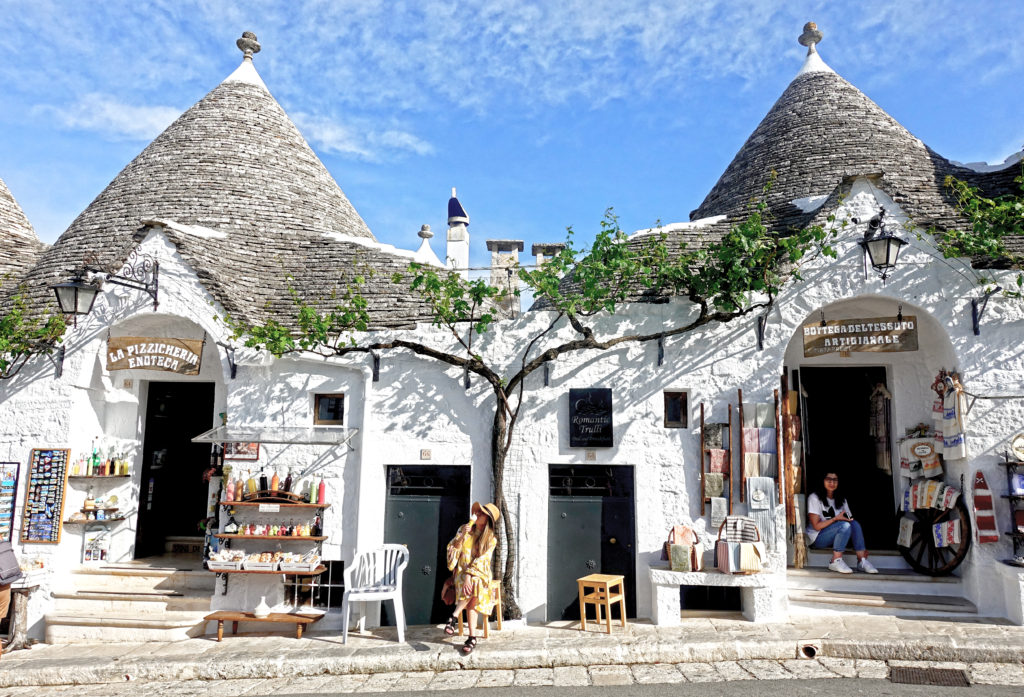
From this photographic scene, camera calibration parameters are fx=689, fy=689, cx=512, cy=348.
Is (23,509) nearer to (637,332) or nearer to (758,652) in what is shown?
(637,332)

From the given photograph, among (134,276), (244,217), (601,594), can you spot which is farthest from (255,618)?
(244,217)

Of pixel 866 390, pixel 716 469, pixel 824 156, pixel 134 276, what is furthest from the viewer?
pixel 824 156

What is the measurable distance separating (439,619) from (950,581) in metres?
6.01

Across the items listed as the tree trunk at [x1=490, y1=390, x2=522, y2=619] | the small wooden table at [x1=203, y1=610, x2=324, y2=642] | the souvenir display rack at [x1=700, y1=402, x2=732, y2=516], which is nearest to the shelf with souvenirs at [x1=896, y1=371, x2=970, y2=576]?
the souvenir display rack at [x1=700, y1=402, x2=732, y2=516]

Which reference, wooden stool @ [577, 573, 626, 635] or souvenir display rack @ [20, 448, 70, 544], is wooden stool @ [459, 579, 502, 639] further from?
souvenir display rack @ [20, 448, 70, 544]

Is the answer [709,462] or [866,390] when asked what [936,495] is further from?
[709,462]

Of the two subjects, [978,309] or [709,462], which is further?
[709,462]

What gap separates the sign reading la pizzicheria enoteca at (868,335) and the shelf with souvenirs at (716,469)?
1.40 m

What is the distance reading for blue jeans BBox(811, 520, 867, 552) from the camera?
8.45 meters

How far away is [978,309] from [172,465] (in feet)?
37.3

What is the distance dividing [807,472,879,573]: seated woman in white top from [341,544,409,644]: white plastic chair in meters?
5.08

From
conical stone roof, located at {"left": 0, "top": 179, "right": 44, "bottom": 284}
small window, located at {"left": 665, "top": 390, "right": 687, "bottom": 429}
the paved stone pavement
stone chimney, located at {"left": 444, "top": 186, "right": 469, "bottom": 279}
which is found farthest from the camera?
stone chimney, located at {"left": 444, "top": 186, "right": 469, "bottom": 279}

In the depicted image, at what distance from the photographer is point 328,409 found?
9.03 metres

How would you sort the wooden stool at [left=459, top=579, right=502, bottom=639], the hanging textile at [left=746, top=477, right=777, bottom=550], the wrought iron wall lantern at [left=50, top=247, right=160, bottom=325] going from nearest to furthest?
1. the wooden stool at [left=459, top=579, right=502, bottom=639]
2. the hanging textile at [left=746, top=477, right=777, bottom=550]
3. the wrought iron wall lantern at [left=50, top=247, right=160, bottom=325]
